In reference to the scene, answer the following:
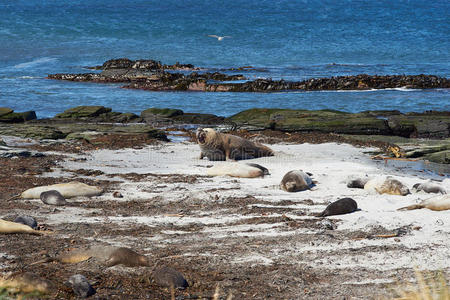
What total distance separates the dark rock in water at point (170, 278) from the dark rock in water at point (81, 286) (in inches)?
21.1

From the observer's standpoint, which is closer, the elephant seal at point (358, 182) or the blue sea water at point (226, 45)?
the elephant seal at point (358, 182)

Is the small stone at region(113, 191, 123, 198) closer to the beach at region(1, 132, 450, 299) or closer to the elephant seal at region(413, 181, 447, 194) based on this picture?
the beach at region(1, 132, 450, 299)

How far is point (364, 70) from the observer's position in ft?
109

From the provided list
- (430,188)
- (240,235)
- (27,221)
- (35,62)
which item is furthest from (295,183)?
(35,62)

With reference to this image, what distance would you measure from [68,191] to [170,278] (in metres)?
3.61

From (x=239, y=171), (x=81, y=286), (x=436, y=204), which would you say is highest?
(x=81, y=286)

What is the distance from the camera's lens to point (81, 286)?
4.29m

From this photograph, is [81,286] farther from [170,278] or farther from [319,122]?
[319,122]

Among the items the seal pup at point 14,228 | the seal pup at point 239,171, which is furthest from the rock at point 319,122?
the seal pup at point 14,228

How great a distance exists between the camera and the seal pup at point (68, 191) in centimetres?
767

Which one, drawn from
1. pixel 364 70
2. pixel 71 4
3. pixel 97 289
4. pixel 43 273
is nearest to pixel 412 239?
pixel 97 289

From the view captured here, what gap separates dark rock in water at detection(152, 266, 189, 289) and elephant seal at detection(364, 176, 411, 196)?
400 centimetres

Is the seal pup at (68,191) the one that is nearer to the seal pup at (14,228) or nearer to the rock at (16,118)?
the seal pup at (14,228)

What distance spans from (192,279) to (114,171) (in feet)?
18.0
